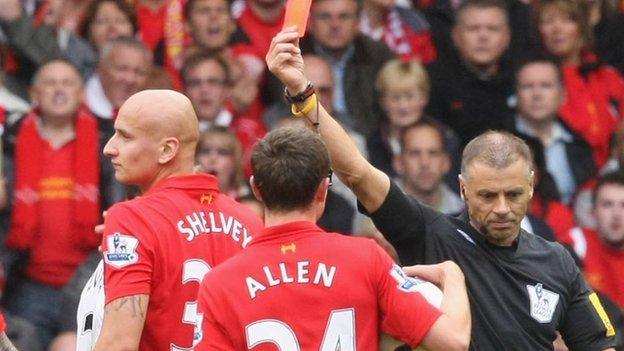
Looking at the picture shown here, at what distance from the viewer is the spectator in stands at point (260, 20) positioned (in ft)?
34.8

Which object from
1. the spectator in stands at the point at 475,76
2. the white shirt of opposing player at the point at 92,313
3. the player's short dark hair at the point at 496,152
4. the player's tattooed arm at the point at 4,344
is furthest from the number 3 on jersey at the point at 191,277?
the spectator in stands at the point at 475,76

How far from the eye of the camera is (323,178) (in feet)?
16.0

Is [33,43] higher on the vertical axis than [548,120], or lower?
higher

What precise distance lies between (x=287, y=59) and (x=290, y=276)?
0.84m

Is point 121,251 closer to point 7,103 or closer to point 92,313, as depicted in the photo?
point 92,313

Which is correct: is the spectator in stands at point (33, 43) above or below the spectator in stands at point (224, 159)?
above

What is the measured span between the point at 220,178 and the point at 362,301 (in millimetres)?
4573

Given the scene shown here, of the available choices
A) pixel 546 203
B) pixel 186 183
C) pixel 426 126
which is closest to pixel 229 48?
pixel 426 126

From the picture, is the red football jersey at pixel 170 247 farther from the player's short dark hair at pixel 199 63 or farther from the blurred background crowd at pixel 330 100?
the player's short dark hair at pixel 199 63

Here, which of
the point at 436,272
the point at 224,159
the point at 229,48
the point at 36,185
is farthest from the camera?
the point at 229,48

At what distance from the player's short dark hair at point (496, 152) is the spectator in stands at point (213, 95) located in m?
4.29

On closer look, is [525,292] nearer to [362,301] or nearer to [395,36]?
[362,301]

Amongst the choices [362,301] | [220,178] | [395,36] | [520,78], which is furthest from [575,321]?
[395,36]

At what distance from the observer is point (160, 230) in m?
5.39
